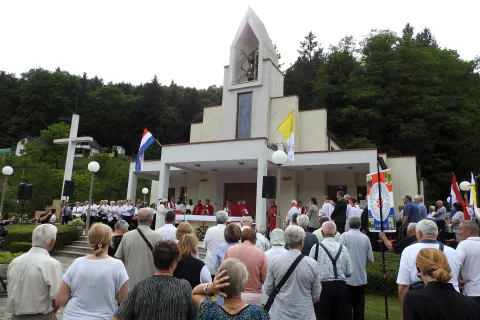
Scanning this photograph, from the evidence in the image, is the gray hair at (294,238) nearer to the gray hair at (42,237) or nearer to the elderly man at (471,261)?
the elderly man at (471,261)

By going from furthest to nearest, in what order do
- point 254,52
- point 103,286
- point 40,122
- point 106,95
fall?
1. point 106,95
2. point 40,122
3. point 254,52
4. point 103,286

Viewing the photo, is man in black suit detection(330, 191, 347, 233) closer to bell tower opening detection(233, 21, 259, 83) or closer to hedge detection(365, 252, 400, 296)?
hedge detection(365, 252, 400, 296)

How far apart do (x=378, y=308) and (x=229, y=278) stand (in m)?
6.65

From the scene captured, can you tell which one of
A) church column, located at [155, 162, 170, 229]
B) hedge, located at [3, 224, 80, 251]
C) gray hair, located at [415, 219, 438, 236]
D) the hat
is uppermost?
church column, located at [155, 162, 170, 229]

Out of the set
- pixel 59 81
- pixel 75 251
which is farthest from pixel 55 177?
pixel 59 81

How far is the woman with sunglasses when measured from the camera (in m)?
2.42

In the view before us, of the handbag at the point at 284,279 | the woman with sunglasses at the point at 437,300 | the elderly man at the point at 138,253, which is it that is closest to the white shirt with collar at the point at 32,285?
the elderly man at the point at 138,253

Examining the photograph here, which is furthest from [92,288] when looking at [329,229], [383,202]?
[383,202]

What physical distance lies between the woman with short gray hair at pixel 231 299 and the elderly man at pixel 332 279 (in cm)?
245

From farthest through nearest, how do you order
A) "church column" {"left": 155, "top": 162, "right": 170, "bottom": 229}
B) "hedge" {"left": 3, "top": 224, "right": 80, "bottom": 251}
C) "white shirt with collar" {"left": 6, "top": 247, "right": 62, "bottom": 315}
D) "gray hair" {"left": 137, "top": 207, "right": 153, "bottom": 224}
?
"church column" {"left": 155, "top": 162, "right": 170, "bottom": 229}
"hedge" {"left": 3, "top": 224, "right": 80, "bottom": 251}
"gray hair" {"left": 137, "top": 207, "right": 153, "bottom": 224}
"white shirt with collar" {"left": 6, "top": 247, "right": 62, "bottom": 315}

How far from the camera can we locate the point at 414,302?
249 cm

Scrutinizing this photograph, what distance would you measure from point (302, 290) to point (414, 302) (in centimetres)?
153

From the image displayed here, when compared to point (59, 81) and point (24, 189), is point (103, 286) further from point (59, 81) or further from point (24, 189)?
point (59, 81)

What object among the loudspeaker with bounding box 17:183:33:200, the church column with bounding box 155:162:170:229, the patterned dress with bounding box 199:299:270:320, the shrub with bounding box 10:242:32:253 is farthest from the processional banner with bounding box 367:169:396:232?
the loudspeaker with bounding box 17:183:33:200
